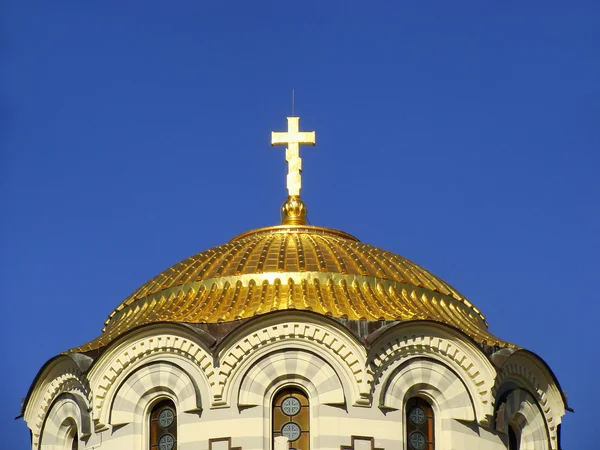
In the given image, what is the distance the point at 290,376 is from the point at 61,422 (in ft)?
16.1

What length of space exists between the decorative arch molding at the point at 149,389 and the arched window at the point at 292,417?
1.59 meters

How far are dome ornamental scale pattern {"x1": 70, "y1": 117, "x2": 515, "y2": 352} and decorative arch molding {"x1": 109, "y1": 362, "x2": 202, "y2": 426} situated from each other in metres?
0.93

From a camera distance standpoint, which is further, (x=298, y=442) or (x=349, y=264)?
(x=349, y=264)

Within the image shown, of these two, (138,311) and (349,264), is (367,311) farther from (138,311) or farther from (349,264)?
(138,311)

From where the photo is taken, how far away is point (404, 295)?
45.2 meters

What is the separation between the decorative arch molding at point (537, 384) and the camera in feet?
145

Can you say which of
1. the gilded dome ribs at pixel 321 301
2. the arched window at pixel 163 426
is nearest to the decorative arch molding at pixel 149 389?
the arched window at pixel 163 426

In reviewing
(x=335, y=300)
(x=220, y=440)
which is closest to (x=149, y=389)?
(x=220, y=440)

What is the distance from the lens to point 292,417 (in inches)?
1688

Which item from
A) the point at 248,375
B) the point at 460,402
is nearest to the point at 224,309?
the point at 248,375

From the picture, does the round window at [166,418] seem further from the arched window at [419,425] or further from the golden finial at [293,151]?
the golden finial at [293,151]

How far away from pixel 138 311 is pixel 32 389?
255cm

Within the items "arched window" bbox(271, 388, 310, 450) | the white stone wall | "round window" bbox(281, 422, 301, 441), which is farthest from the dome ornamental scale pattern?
"round window" bbox(281, 422, 301, 441)

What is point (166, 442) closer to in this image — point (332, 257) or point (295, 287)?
point (295, 287)
